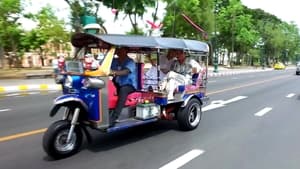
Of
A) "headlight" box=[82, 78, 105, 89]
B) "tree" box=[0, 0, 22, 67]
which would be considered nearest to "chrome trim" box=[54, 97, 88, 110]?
"headlight" box=[82, 78, 105, 89]

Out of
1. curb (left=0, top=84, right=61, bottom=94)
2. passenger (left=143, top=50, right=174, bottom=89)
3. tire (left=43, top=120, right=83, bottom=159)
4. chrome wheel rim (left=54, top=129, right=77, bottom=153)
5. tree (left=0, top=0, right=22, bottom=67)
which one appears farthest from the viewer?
tree (left=0, top=0, right=22, bottom=67)

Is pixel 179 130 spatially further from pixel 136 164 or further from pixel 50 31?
pixel 50 31

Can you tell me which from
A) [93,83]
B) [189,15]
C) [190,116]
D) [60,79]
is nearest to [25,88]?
[190,116]

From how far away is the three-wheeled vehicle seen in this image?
21.1ft

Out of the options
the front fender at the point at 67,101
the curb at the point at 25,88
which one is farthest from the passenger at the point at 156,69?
the curb at the point at 25,88

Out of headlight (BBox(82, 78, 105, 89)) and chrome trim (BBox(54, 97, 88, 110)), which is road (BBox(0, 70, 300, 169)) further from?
headlight (BBox(82, 78, 105, 89))

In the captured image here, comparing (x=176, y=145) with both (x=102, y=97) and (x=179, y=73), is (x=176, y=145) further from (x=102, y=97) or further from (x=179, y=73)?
(x=179, y=73)

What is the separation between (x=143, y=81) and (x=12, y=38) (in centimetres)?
2639

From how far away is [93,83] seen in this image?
6.37 meters

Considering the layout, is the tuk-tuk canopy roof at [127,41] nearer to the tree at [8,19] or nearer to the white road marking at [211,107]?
the white road marking at [211,107]

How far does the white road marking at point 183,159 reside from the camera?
5.96 m

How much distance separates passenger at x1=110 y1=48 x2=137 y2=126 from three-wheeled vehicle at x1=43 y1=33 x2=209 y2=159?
0.38 feet

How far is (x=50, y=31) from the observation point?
1208 inches

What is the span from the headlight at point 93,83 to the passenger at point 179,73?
216cm
